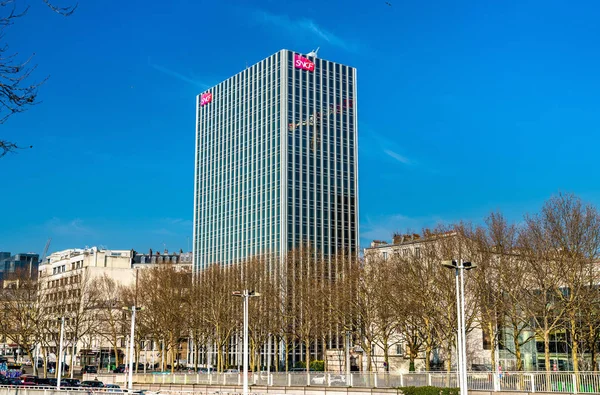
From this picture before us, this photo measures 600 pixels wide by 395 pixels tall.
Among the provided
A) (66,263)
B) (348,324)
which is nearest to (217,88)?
(66,263)

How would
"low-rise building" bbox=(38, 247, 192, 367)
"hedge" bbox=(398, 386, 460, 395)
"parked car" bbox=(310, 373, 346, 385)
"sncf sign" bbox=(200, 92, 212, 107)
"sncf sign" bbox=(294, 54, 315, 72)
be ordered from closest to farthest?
"hedge" bbox=(398, 386, 460, 395)
"parked car" bbox=(310, 373, 346, 385)
"low-rise building" bbox=(38, 247, 192, 367)
"sncf sign" bbox=(294, 54, 315, 72)
"sncf sign" bbox=(200, 92, 212, 107)

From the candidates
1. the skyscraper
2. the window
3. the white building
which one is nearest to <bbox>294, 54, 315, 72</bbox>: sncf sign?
the skyscraper

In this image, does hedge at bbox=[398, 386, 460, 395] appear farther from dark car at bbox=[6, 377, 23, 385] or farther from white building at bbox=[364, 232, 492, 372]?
dark car at bbox=[6, 377, 23, 385]

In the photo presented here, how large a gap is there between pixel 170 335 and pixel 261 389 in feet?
110

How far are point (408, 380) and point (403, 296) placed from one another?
14156 millimetres

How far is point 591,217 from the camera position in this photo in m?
58.9

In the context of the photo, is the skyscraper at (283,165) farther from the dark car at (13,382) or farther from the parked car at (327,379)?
the parked car at (327,379)

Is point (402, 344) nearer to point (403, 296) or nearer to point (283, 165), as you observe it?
point (403, 296)

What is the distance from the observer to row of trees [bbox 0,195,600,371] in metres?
59.6

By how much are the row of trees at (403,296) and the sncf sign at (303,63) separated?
6111 cm

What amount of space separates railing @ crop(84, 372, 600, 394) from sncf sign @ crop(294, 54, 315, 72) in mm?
84845

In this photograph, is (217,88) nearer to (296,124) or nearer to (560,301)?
(296,124)

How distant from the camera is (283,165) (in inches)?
5876

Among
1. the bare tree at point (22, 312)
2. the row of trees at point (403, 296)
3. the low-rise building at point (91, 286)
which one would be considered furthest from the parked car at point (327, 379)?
the low-rise building at point (91, 286)
